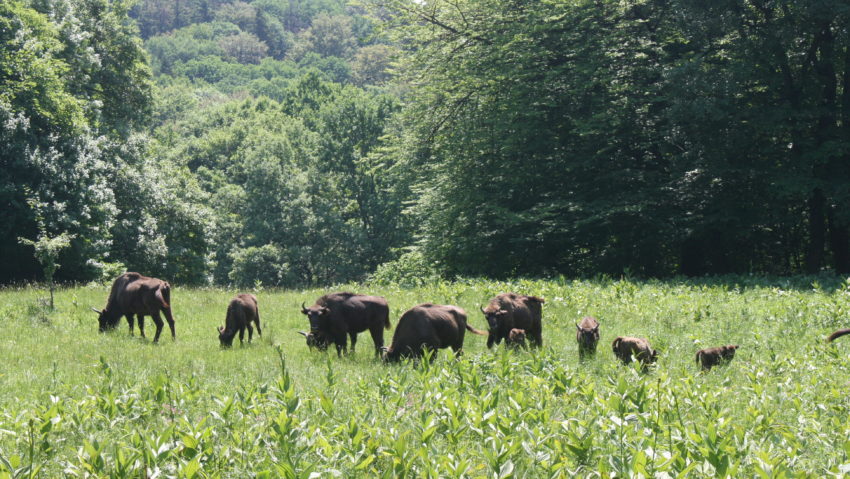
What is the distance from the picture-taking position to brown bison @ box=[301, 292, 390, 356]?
43.2 ft

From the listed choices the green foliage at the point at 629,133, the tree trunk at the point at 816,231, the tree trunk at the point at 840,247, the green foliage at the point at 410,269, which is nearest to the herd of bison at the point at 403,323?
the green foliage at the point at 629,133

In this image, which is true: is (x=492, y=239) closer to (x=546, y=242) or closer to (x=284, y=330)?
(x=546, y=242)

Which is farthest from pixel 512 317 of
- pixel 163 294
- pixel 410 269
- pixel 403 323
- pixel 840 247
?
pixel 410 269

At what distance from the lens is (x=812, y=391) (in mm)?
6945

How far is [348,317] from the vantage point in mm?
13398

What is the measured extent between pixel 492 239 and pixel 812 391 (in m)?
23.0

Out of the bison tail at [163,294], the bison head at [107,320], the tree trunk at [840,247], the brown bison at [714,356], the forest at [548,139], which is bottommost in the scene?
the bison head at [107,320]

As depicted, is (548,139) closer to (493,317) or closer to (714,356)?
(493,317)

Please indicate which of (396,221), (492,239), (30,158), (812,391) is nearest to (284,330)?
(812,391)

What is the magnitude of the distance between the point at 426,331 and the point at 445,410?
5640 millimetres

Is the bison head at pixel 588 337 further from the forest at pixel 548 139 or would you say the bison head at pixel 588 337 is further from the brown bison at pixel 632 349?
the forest at pixel 548 139

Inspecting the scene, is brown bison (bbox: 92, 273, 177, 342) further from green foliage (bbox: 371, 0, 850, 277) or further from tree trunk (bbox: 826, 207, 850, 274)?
tree trunk (bbox: 826, 207, 850, 274)

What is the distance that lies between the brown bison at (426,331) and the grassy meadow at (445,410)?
0.59 meters

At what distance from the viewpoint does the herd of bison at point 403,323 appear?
1088 cm
